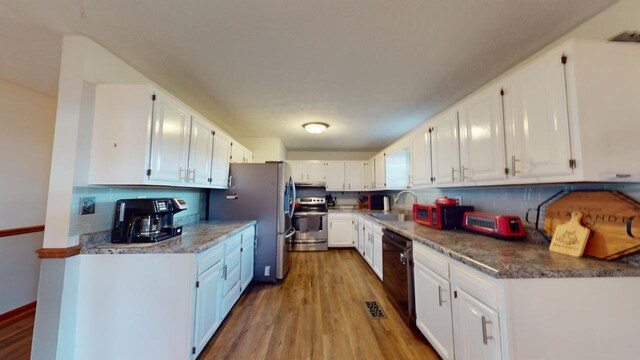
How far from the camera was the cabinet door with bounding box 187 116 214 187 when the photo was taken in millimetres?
2160

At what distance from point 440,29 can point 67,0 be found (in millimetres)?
2299

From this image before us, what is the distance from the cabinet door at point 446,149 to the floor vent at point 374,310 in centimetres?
151

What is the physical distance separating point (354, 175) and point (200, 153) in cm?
354

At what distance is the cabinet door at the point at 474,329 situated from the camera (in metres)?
1.10

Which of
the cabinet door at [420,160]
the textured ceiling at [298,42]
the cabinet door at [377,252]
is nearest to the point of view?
the textured ceiling at [298,42]

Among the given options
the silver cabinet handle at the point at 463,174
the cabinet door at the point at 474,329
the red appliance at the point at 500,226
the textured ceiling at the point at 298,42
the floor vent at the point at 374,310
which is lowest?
the floor vent at the point at 374,310

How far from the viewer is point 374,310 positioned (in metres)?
2.31

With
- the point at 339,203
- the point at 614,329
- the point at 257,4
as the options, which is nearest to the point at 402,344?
the point at 614,329

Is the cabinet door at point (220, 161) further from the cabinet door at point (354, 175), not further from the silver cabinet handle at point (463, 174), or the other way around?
the cabinet door at point (354, 175)

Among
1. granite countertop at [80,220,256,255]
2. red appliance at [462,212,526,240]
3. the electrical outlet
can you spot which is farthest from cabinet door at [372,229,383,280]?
the electrical outlet

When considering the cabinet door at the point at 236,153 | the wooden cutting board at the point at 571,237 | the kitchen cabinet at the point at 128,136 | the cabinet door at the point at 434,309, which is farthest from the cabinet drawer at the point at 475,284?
the cabinet door at the point at 236,153

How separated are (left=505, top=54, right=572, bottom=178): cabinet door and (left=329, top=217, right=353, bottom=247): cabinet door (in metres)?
3.49

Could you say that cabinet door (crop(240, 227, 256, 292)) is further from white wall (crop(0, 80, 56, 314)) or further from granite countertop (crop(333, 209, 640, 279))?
white wall (crop(0, 80, 56, 314))

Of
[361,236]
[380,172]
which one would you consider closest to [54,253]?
[361,236]
